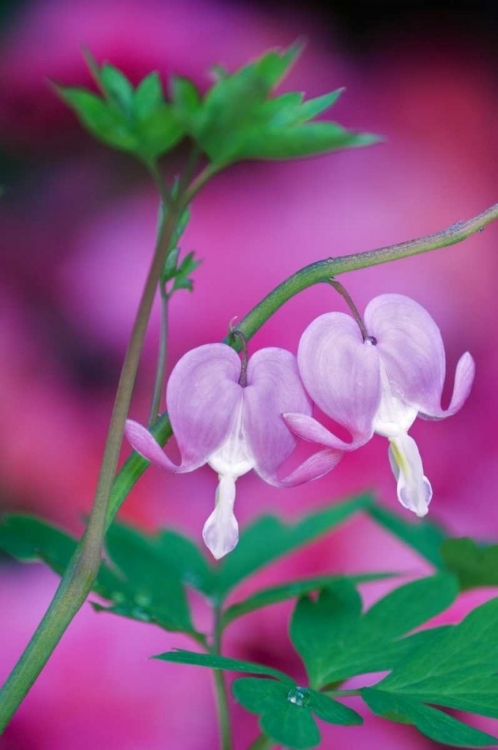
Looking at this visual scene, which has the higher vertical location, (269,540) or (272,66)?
(272,66)

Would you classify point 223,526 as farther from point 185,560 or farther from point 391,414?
point 185,560

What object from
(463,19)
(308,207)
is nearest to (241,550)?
(308,207)

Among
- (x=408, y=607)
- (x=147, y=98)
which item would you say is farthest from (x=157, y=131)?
(x=408, y=607)

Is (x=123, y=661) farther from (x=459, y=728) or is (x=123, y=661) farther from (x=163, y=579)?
(x=459, y=728)

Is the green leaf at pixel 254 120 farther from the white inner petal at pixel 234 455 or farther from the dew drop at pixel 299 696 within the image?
the dew drop at pixel 299 696

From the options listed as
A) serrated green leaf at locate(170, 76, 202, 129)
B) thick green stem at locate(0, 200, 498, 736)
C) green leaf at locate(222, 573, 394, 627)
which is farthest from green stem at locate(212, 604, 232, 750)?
serrated green leaf at locate(170, 76, 202, 129)

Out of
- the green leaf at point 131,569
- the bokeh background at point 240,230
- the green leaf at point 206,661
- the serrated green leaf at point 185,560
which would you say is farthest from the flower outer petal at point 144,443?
the bokeh background at point 240,230
